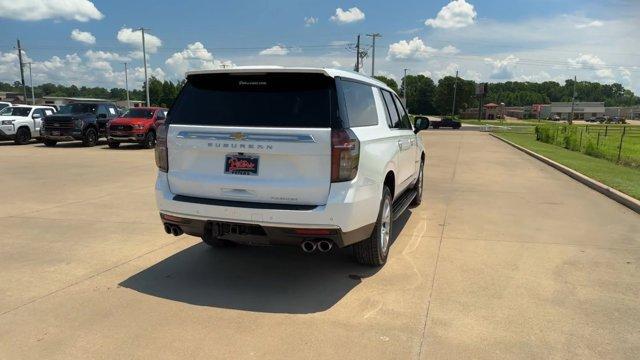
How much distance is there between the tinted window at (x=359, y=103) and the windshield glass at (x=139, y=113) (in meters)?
18.0

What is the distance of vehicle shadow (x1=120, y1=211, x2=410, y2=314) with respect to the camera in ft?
13.8

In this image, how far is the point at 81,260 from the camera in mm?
5223

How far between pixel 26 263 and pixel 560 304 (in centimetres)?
525

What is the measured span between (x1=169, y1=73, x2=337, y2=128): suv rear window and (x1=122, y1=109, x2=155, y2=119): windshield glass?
710 inches

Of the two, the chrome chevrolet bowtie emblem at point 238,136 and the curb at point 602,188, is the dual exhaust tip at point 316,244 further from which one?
the curb at point 602,188

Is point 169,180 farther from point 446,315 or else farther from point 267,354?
point 446,315

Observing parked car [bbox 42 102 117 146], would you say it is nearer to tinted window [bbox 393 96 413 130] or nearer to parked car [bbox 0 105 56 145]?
parked car [bbox 0 105 56 145]

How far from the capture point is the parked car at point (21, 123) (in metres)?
21.2

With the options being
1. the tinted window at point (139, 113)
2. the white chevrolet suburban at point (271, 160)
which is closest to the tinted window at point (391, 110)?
the white chevrolet suburban at point (271, 160)

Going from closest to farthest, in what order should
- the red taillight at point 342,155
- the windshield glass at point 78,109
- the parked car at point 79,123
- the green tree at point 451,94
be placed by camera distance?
the red taillight at point 342,155, the parked car at point 79,123, the windshield glass at point 78,109, the green tree at point 451,94

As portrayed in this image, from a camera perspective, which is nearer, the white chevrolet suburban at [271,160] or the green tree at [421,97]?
the white chevrolet suburban at [271,160]

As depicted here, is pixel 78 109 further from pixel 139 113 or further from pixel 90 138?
pixel 139 113

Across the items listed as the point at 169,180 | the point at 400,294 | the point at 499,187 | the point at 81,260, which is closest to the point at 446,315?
the point at 400,294

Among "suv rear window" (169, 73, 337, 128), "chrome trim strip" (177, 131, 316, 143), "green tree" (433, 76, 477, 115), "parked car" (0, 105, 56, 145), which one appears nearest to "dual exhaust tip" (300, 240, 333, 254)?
"chrome trim strip" (177, 131, 316, 143)
